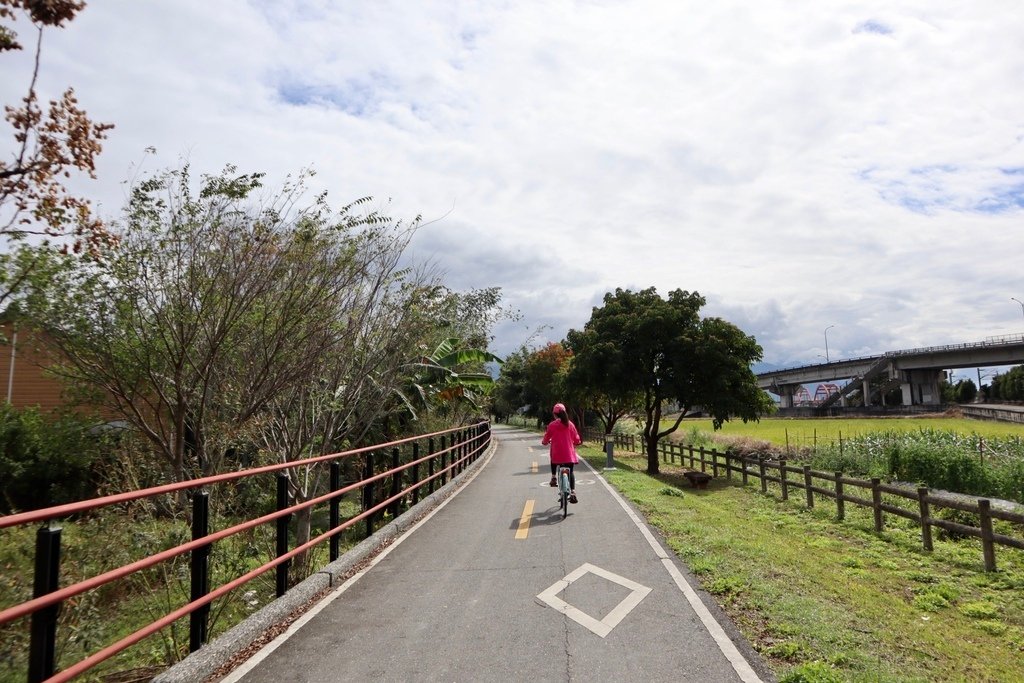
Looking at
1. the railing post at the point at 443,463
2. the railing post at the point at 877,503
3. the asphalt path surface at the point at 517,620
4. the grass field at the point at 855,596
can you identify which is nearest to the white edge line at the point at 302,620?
the asphalt path surface at the point at 517,620

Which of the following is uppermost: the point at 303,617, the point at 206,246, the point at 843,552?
the point at 206,246

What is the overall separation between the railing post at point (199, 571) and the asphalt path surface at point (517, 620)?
46 cm

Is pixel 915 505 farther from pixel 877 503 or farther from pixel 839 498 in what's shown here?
pixel 877 503

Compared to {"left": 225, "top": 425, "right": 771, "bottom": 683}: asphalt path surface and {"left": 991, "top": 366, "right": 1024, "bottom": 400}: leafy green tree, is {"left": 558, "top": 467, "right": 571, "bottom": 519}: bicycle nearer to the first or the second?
{"left": 225, "top": 425, "right": 771, "bottom": 683}: asphalt path surface

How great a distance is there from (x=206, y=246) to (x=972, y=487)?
19572 millimetres

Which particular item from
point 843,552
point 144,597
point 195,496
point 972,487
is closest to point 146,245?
point 144,597

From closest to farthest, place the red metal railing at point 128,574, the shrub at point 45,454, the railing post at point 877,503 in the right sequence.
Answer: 1. the red metal railing at point 128,574
2. the railing post at point 877,503
3. the shrub at point 45,454

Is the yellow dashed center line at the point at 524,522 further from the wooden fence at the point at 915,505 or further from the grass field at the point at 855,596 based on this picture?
the wooden fence at the point at 915,505

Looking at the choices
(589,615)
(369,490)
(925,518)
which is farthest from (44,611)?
(925,518)

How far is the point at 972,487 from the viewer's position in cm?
1819

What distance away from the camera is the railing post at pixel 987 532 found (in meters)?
9.73

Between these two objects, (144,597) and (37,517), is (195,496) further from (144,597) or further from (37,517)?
Answer: (144,597)

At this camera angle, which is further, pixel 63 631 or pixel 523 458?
pixel 523 458

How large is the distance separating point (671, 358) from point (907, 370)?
215ft
